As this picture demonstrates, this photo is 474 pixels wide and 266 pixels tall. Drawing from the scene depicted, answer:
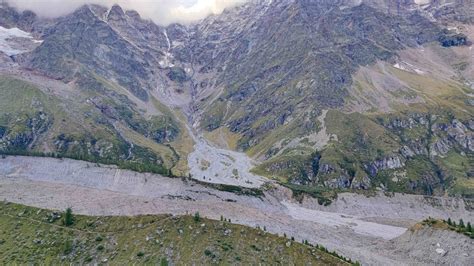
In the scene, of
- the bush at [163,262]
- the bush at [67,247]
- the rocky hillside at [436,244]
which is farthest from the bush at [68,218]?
the rocky hillside at [436,244]

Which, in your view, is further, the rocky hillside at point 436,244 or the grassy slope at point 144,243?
the rocky hillside at point 436,244

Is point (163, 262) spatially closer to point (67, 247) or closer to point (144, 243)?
point (144, 243)

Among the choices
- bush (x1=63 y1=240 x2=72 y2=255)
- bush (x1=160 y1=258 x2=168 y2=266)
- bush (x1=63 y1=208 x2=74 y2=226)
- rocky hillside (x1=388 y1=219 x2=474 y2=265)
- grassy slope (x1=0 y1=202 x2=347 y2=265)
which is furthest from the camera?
bush (x1=63 y1=208 x2=74 y2=226)

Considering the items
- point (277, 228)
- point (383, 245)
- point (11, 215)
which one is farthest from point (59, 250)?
point (383, 245)

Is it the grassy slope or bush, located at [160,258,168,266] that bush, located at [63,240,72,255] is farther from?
bush, located at [160,258,168,266]

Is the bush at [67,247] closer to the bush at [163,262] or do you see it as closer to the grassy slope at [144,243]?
the grassy slope at [144,243]

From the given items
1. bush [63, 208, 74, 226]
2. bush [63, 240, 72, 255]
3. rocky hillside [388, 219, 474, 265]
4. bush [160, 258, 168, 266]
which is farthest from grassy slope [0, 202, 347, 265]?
rocky hillside [388, 219, 474, 265]

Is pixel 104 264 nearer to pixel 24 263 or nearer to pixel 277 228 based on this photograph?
pixel 24 263

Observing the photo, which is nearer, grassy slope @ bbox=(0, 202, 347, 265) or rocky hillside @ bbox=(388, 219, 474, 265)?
grassy slope @ bbox=(0, 202, 347, 265)

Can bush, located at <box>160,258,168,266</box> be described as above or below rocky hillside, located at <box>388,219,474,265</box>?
above
